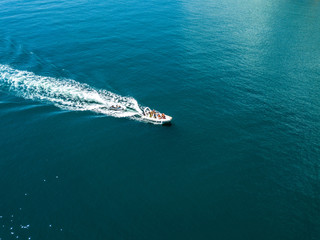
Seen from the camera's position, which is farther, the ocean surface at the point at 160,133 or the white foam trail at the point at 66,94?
the white foam trail at the point at 66,94

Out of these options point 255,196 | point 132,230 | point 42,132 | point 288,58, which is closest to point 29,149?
point 42,132

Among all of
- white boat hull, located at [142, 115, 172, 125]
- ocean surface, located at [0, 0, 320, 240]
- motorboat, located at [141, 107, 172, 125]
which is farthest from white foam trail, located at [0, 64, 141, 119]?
white boat hull, located at [142, 115, 172, 125]

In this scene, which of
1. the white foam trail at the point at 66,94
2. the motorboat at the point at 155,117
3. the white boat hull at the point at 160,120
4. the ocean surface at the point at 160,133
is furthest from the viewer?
the white foam trail at the point at 66,94

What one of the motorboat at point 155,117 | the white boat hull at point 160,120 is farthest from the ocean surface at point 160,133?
the motorboat at point 155,117

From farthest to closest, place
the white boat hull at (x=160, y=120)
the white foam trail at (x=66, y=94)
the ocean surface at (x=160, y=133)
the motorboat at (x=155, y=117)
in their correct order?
1. the white foam trail at (x=66, y=94)
2. the motorboat at (x=155, y=117)
3. the white boat hull at (x=160, y=120)
4. the ocean surface at (x=160, y=133)

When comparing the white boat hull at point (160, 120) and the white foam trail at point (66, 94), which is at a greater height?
the white foam trail at point (66, 94)

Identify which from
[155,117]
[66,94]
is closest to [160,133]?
[155,117]

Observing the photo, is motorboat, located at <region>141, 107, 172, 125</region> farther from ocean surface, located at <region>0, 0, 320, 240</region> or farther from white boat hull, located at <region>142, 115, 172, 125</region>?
ocean surface, located at <region>0, 0, 320, 240</region>

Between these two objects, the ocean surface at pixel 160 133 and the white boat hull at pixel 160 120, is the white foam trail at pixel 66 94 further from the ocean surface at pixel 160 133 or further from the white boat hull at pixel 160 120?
the white boat hull at pixel 160 120
